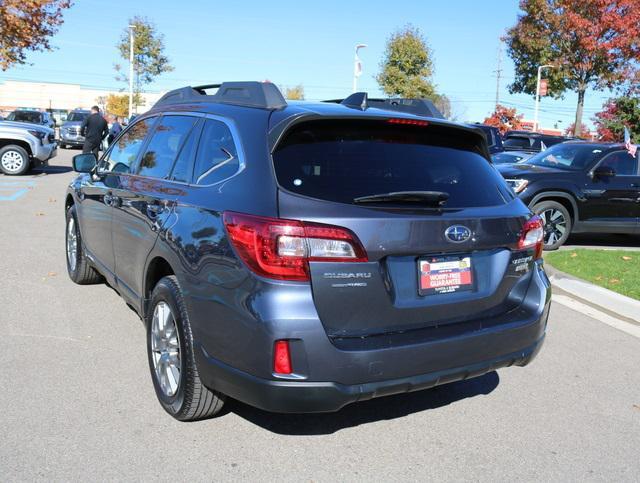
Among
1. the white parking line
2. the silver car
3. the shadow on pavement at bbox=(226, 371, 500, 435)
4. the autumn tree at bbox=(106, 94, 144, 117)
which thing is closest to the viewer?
the shadow on pavement at bbox=(226, 371, 500, 435)

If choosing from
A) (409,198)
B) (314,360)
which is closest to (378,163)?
(409,198)

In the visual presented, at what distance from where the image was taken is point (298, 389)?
2.81m

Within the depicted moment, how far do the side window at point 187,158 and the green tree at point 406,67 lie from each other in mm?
38655

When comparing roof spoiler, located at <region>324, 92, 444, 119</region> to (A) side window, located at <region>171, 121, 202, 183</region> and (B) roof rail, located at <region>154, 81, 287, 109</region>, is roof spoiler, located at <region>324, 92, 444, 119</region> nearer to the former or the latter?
(B) roof rail, located at <region>154, 81, 287, 109</region>

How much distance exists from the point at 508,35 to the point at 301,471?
30177 millimetres

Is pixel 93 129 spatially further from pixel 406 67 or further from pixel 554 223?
pixel 406 67

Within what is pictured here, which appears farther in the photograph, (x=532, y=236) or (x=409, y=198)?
(x=532, y=236)

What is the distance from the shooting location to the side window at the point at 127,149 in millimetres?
4738

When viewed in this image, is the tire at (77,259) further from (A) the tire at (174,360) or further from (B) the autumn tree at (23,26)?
(B) the autumn tree at (23,26)

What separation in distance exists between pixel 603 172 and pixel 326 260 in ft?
27.4

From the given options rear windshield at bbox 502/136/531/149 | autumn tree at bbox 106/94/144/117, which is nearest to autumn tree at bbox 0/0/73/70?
rear windshield at bbox 502/136/531/149

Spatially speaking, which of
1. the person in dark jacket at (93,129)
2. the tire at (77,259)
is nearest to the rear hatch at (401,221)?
the tire at (77,259)

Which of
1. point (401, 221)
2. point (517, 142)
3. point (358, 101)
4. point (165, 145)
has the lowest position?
point (401, 221)

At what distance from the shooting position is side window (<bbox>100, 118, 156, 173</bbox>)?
4.74 metres
